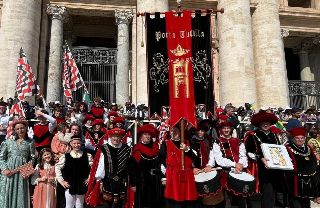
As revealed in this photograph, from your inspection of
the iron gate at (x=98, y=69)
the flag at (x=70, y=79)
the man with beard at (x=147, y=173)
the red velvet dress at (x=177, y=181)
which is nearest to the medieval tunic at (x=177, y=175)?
the red velvet dress at (x=177, y=181)

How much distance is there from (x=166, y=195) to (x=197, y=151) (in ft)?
2.98

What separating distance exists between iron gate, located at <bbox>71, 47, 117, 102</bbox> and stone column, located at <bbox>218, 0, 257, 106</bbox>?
17.7 ft

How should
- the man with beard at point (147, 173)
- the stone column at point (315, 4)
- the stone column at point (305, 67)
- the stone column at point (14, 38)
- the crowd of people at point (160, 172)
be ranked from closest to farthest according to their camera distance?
the crowd of people at point (160, 172)
the man with beard at point (147, 173)
the stone column at point (14, 38)
the stone column at point (315, 4)
the stone column at point (305, 67)

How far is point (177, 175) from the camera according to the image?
4.65 m

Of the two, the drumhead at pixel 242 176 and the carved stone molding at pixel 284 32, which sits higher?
the carved stone molding at pixel 284 32

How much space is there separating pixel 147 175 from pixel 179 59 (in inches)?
86.5

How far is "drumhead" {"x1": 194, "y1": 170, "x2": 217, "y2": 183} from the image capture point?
4.69 metres

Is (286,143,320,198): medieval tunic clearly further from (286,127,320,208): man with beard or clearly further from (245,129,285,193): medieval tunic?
(245,129,285,193): medieval tunic

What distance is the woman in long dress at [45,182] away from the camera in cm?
466

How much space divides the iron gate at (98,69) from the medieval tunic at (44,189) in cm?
982

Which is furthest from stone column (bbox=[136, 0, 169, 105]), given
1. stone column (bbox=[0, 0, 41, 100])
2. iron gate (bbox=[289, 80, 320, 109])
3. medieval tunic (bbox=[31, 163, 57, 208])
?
iron gate (bbox=[289, 80, 320, 109])

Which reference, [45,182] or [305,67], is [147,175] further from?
[305,67]

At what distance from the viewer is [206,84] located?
5.61 metres

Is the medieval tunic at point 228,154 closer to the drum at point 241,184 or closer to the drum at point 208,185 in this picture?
the drum at point 241,184
